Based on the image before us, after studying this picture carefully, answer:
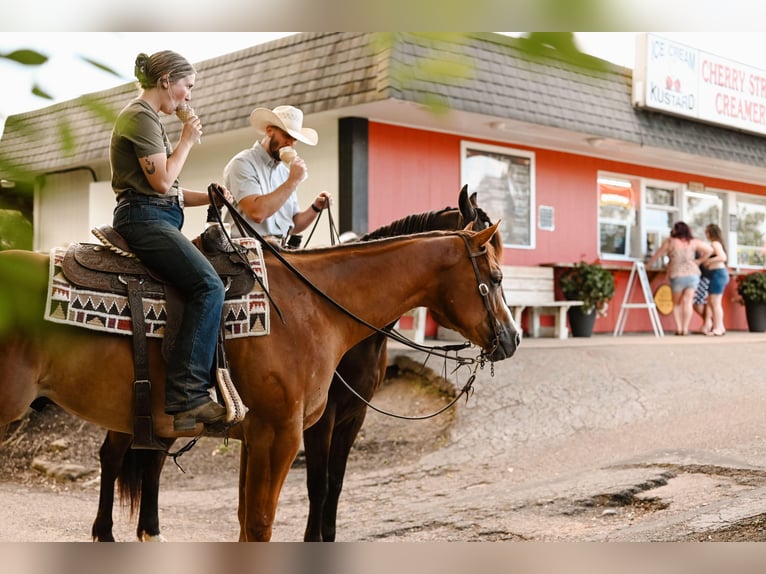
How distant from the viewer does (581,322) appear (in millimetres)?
10039

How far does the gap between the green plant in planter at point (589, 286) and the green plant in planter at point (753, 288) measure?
206 cm

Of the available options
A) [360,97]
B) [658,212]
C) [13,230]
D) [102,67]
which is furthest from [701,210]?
[13,230]

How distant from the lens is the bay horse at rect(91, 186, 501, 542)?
11.6 feet

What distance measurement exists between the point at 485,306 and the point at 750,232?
11341 mm

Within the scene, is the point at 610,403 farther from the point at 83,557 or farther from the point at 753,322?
the point at 83,557

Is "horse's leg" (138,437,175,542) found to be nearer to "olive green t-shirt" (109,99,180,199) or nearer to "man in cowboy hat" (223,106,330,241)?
"man in cowboy hat" (223,106,330,241)

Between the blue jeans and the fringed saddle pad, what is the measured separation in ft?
0.32

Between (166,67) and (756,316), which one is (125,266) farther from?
(756,316)

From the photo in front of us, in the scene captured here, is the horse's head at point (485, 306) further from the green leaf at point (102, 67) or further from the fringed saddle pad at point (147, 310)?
the green leaf at point (102, 67)

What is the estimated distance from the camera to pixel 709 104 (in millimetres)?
10812

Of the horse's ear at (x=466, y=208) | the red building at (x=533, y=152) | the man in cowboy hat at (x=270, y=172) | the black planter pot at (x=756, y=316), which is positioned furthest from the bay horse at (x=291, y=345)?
the black planter pot at (x=756, y=316)

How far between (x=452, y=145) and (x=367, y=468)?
4504mm

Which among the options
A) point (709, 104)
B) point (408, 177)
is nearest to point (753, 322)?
point (709, 104)

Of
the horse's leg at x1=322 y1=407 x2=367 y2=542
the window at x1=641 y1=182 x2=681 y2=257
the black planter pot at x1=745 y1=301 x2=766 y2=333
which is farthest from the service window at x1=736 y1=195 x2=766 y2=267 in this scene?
the horse's leg at x1=322 y1=407 x2=367 y2=542
